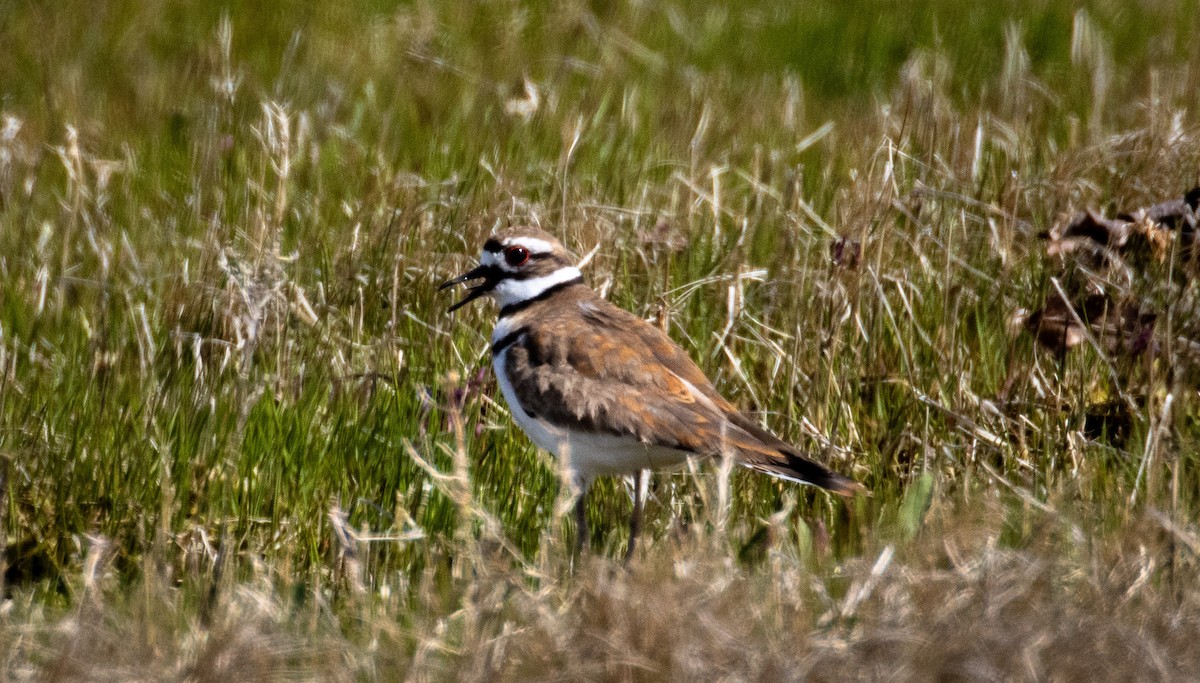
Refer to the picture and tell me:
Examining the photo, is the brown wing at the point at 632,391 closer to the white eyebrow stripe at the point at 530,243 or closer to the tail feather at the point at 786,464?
the tail feather at the point at 786,464

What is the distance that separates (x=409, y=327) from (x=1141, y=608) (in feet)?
9.10

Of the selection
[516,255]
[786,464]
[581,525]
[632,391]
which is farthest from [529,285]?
[786,464]

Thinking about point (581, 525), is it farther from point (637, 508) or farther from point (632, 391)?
point (632, 391)

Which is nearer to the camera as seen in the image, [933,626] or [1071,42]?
[933,626]

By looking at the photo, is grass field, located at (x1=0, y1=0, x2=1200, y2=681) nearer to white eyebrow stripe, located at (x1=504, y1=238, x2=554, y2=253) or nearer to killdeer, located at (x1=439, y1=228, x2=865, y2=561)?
killdeer, located at (x1=439, y1=228, x2=865, y2=561)

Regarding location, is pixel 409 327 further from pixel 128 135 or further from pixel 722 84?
pixel 722 84

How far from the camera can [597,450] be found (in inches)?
159

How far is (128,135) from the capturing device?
7.12m

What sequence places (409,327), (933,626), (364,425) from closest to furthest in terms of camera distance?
1. (933,626)
2. (364,425)
3. (409,327)

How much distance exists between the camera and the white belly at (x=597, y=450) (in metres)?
3.96

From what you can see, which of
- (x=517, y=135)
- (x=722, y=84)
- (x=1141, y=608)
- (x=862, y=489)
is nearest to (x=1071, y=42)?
(x=722, y=84)

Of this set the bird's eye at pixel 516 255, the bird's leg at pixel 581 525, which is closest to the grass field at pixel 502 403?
the bird's leg at pixel 581 525

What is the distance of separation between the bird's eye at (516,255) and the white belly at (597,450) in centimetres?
51

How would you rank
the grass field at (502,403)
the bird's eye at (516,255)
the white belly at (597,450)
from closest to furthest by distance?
the grass field at (502,403) → the white belly at (597,450) → the bird's eye at (516,255)
